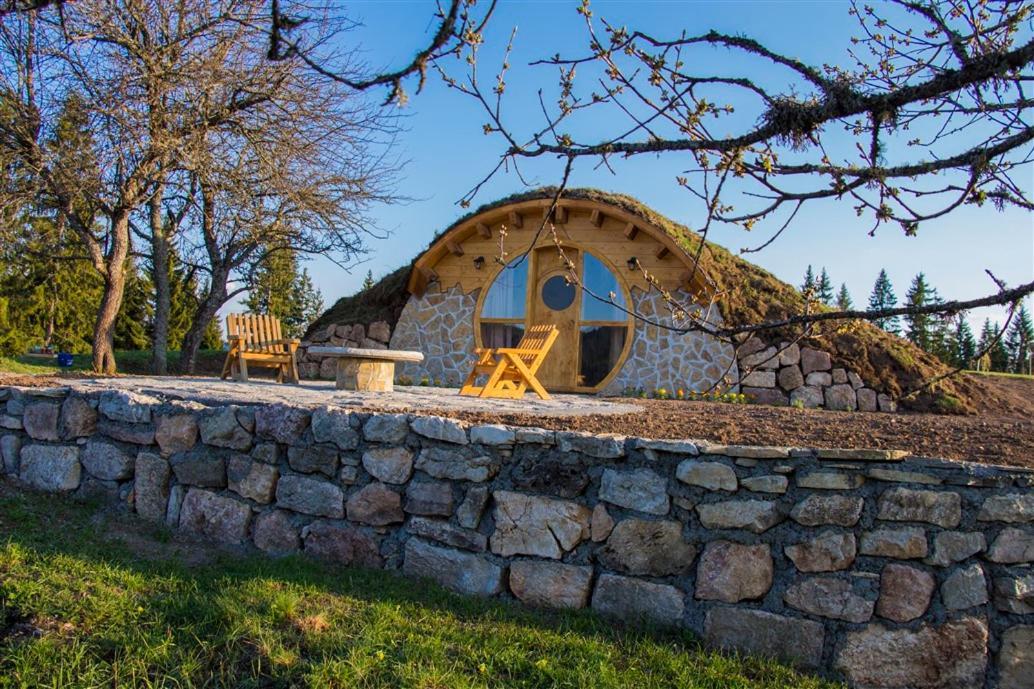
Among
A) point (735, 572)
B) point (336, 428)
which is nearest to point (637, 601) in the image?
point (735, 572)

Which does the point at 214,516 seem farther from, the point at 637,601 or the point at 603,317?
the point at 603,317

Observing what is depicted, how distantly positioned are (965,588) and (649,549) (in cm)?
165

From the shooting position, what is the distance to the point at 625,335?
1201 cm

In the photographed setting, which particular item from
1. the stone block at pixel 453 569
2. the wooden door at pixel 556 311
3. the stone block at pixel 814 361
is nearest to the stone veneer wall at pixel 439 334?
the wooden door at pixel 556 311

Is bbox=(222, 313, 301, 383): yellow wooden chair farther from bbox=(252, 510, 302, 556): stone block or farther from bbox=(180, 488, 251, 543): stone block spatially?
bbox=(252, 510, 302, 556): stone block

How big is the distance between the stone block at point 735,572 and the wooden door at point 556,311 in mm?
7867

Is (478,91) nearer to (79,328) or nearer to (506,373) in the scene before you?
(506,373)

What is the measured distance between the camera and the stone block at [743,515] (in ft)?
14.0

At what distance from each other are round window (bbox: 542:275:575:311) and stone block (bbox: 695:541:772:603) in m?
8.20

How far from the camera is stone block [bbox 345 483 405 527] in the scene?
5062mm

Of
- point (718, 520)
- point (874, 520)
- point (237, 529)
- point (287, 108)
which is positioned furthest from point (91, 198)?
point (874, 520)

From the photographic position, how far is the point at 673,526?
14.5 feet

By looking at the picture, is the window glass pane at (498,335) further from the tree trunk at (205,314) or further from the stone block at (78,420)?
the stone block at (78,420)

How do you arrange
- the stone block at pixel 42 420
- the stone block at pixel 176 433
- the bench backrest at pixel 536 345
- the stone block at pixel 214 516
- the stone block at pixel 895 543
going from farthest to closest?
the bench backrest at pixel 536 345 → the stone block at pixel 42 420 → the stone block at pixel 176 433 → the stone block at pixel 214 516 → the stone block at pixel 895 543
